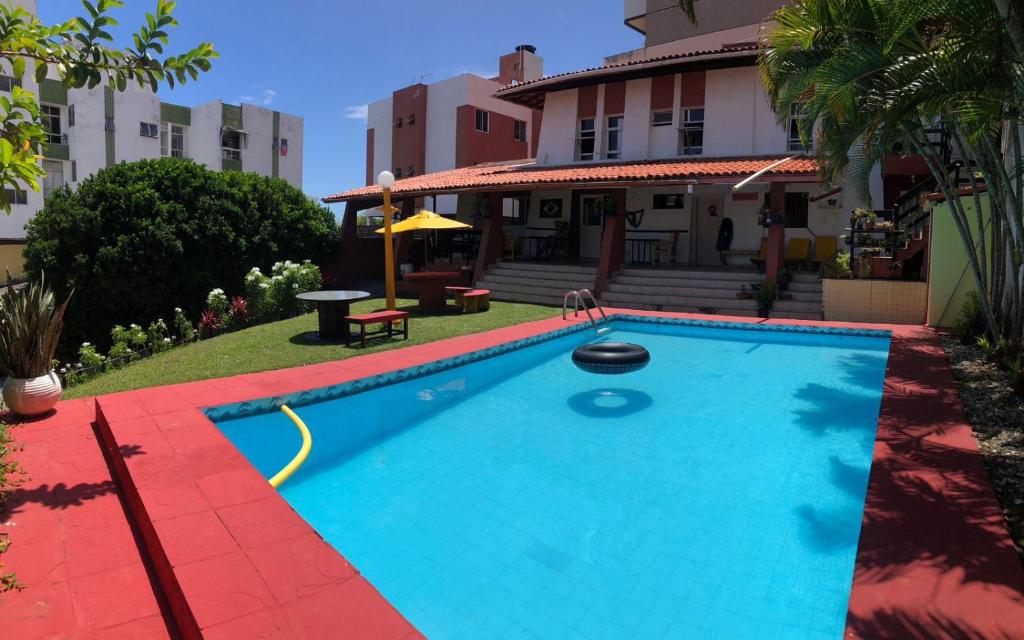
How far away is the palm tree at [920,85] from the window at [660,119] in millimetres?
9341

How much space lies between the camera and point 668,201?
849 inches

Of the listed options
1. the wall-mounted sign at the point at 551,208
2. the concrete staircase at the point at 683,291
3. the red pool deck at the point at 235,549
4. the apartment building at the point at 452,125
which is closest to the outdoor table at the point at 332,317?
the red pool deck at the point at 235,549

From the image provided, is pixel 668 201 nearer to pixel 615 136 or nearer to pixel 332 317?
pixel 615 136

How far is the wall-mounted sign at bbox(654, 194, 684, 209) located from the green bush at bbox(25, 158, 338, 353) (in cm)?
1385

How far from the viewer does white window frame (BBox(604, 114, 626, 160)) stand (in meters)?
22.1

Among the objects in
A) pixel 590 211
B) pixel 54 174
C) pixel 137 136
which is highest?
pixel 137 136

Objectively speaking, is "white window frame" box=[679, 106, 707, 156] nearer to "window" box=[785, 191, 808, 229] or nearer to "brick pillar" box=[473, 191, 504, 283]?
"window" box=[785, 191, 808, 229]

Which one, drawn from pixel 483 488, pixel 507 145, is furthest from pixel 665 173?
pixel 507 145

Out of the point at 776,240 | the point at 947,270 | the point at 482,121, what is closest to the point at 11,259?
the point at 482,121

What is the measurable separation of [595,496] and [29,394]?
5851 mm

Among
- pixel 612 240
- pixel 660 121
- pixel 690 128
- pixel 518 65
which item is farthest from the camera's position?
pixel 518 65

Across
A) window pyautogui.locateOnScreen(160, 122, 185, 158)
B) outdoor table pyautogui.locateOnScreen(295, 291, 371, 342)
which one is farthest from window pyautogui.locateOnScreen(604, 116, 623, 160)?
window pyautogui.locateOnScreen(160, 122, 185, 158)

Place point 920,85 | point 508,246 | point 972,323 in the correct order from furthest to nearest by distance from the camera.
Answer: point 508,246
point 972,323
point 920,85

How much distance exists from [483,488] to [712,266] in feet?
54.5
